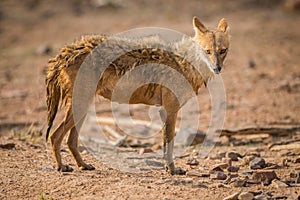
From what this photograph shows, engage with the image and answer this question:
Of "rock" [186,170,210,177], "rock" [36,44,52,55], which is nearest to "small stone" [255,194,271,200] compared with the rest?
"rock" [186,170,210,177]

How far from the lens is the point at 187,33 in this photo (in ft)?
57.5

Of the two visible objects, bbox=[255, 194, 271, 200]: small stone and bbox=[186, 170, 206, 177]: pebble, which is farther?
bbox=[186, 170, 206, 177]: pebble

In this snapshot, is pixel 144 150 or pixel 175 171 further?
pixel 144 150

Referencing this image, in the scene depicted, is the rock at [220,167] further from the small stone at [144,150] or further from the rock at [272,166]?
the small stone at [144,150]

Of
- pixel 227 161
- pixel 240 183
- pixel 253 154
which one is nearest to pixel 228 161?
pixel 227 161

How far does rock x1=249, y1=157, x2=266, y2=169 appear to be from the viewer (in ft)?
24.0

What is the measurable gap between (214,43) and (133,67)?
112 cm

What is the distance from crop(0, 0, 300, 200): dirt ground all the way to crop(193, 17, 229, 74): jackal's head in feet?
4.68

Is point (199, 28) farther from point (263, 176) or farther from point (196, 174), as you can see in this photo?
point (263, 176)

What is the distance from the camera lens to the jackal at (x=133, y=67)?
683 centimetres

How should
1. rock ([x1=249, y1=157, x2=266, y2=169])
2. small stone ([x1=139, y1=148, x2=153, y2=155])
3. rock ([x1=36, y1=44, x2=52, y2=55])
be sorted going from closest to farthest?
rock ([x1=249, y1=157, x2=266, y2=169]) → small stone ([x1=139, y1=148, x2=153, y2=155]) → rock ([x1=36, y1=44, x2=52, y2=55])

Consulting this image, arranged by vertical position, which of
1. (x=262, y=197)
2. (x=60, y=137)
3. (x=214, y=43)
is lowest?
(x=262, y=197)

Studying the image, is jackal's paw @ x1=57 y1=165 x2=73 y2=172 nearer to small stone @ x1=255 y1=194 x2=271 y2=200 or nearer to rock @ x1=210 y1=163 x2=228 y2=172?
rock @ x1=210 y1=163 x2=228 y2=172

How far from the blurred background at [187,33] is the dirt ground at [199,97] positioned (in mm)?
30
